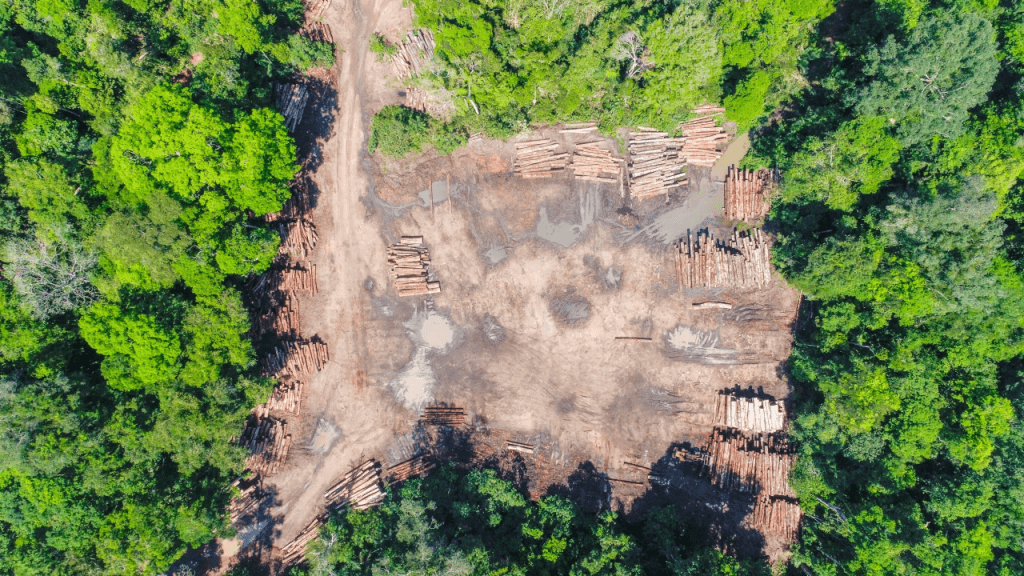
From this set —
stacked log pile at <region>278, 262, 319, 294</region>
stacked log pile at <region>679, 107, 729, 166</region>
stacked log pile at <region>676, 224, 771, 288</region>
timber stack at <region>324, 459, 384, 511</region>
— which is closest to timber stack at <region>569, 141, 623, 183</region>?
stacked log pile at <region>679, 107, 729, 166</region>

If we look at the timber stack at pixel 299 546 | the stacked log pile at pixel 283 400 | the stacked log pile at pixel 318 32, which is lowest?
the timber stack at pixel 299 546

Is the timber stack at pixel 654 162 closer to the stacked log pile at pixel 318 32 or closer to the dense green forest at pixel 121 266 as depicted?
the stacked log pile at pixel 318 32

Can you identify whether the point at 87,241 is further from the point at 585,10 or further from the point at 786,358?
the point at 786,358

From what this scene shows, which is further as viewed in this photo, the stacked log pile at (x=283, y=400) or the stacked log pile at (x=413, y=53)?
the stacked log pile at (x=283, y=400)

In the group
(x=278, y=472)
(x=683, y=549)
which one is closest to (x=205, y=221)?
(x=278, y=472)

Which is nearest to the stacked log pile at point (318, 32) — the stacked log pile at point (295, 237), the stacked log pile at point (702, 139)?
the stacked log pile at point (295, 237)

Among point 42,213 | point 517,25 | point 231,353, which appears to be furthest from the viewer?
point 517,25
